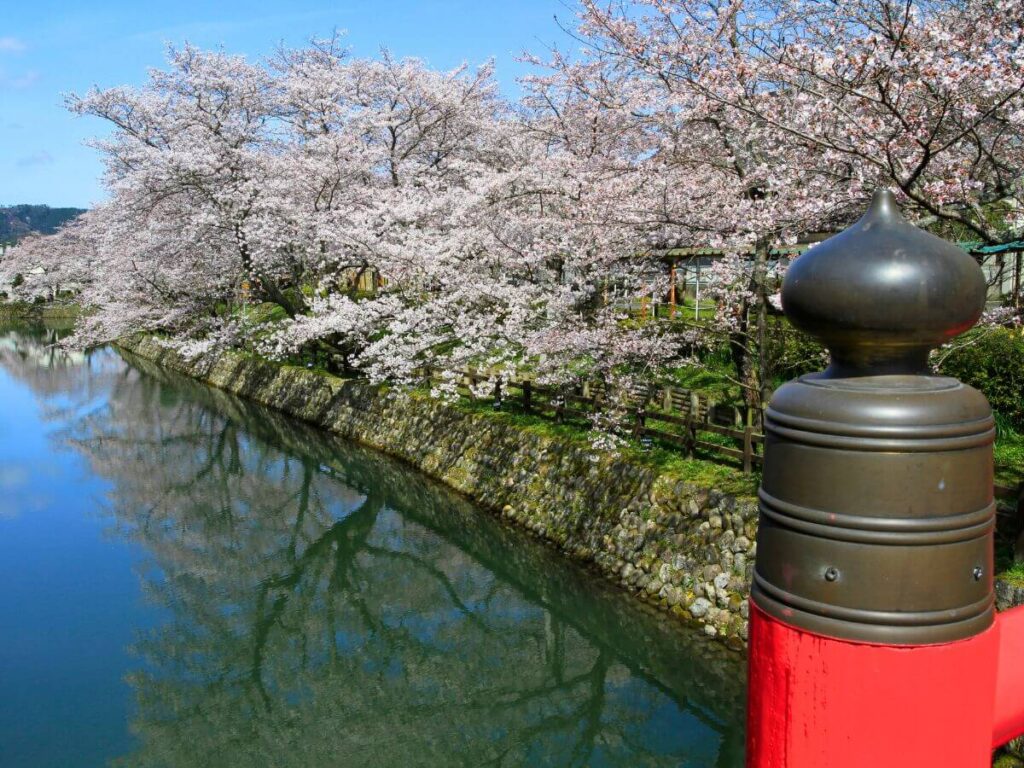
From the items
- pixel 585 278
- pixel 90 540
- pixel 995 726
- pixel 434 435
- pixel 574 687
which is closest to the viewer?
pixel 995 726

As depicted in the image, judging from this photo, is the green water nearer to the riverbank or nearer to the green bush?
the green bush

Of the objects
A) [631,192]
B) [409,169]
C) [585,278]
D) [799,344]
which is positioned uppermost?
[409,169]

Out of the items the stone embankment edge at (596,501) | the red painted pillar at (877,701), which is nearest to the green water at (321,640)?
the stone embankment edge at (596,501)

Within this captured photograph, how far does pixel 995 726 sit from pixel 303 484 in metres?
13.5

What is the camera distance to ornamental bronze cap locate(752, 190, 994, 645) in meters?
0.65

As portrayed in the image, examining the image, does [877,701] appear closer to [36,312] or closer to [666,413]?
[666,413]

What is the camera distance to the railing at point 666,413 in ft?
26.4

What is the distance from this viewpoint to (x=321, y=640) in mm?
7859

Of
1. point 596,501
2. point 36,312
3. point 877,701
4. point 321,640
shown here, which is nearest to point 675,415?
point 596,501

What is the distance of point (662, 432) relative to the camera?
9.08 meters

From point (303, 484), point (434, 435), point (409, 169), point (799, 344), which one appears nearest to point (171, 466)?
point (303, 484)

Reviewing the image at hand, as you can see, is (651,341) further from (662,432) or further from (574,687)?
(574,687)

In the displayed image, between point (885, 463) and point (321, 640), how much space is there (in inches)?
314

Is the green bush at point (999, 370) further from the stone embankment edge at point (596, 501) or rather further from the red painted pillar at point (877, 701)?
the red painted pillar at point (877, 701)
